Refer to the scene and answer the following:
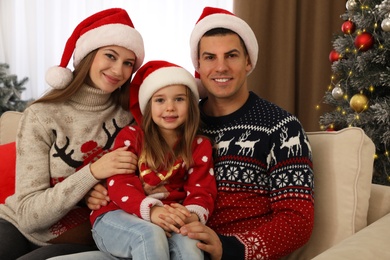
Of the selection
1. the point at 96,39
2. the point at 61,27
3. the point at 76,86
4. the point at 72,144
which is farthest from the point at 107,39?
the point at 61,27

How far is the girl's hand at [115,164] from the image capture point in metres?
1.72

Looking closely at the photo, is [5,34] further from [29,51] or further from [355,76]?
[355,76]

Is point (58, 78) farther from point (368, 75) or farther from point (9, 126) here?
point (368, 75)

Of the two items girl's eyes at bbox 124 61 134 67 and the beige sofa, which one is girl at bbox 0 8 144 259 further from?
the beige sofa

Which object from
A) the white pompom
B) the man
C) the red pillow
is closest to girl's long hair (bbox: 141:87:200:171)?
the man

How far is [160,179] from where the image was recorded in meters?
1.76

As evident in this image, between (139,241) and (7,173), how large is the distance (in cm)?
98

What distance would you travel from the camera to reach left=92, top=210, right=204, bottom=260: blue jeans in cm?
149

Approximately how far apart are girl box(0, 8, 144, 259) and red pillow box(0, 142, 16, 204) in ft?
0.80

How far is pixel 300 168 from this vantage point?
1.67 m

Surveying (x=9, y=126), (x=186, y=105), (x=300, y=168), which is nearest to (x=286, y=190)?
(x=300, y=168)

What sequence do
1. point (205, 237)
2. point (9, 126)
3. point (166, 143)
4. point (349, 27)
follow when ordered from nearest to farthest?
1. point (205, 237)
2. point (166, 143)
3. point (9, 126)
4. point (349, 27)

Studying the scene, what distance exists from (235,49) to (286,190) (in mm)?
581

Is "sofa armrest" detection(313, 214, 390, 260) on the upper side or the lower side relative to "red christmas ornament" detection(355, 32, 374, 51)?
lower
